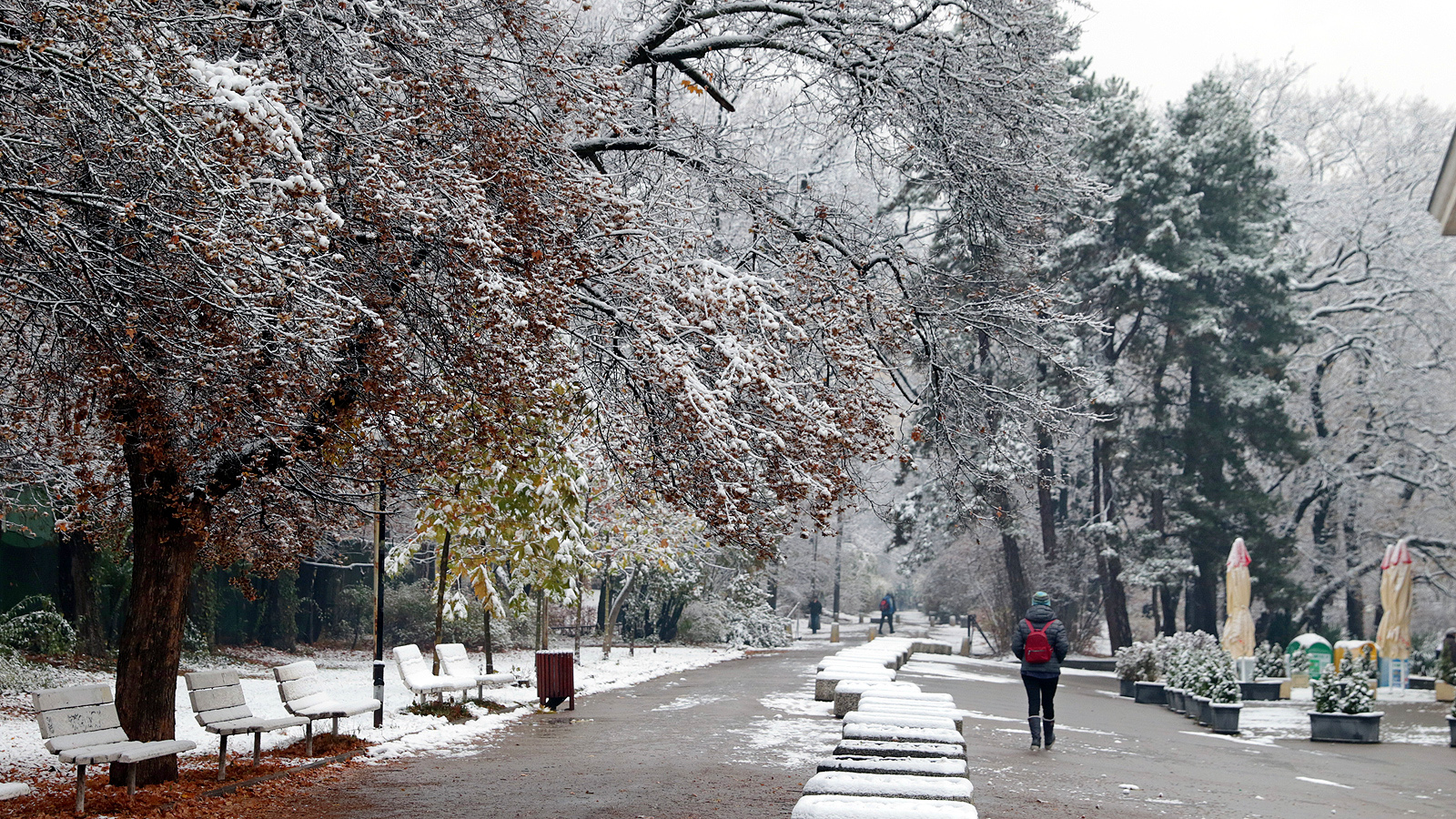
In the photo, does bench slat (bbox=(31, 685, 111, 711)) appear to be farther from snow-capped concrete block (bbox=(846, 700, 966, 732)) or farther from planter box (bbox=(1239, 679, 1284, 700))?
planter box (bbox=(1239, 679, 1284, 700))

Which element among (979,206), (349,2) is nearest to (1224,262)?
(979,206)

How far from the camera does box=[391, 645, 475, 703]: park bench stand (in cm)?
1409

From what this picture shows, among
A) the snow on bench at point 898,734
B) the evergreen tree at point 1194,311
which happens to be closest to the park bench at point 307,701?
the snow on bench at point 898,734

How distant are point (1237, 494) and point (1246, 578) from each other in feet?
32.0

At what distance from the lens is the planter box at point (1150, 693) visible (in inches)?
869

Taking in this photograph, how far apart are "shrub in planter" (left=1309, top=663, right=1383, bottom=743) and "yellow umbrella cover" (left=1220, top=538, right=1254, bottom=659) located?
8.64m

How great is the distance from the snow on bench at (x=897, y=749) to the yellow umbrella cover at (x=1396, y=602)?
23197 mm

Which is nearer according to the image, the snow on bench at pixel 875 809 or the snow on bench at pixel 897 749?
the snow on bench at pixel 875 809

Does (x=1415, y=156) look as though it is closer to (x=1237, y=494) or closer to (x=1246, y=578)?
(x=1237, y=494)

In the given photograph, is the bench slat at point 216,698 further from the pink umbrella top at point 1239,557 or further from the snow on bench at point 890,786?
the pink umbrella top at point 1239,557

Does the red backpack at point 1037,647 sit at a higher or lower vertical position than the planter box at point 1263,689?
higher

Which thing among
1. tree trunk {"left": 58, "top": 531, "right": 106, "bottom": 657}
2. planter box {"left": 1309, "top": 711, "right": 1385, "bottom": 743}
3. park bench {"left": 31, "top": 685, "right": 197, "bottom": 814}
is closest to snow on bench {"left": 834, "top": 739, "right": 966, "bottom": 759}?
park bench {"left": 31, "top": 685, "right": 197, "bottom": 814}

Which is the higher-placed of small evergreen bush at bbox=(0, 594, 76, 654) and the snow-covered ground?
small evergreen bush at bbox=(0, 594, 76, 654)

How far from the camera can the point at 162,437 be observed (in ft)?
24.7
